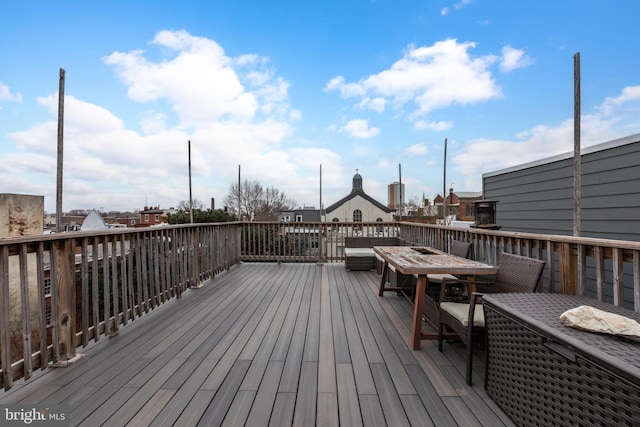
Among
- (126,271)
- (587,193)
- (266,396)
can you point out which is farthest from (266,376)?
(587,193)

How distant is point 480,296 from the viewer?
1.75 meters

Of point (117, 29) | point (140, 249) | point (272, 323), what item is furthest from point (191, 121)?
point (272, 323)

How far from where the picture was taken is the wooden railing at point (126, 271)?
166 centimetres

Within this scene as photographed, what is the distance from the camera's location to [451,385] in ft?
5.67

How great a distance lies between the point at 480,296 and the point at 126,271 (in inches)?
120

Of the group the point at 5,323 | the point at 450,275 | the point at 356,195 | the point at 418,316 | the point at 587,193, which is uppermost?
the point at 356,195

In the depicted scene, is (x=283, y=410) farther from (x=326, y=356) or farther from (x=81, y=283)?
(x=81, y=283)

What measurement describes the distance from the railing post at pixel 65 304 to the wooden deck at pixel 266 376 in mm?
117

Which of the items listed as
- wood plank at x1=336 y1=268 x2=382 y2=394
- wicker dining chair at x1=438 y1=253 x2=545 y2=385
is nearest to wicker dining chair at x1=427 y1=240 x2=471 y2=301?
wicker dining chair at x1=438 y1=253 x2=545 y2=385

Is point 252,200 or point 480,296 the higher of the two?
point 252,200

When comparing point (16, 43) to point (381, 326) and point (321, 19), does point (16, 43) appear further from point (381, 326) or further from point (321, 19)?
point (381, 326)

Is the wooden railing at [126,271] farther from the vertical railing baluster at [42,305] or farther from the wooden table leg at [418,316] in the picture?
the wooden table leg at [418,316]

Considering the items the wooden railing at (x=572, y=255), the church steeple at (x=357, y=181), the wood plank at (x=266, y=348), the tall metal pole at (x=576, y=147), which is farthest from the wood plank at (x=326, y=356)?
the church steeple at (x=357, y=181)

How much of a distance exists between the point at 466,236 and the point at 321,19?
6918 millimetres
